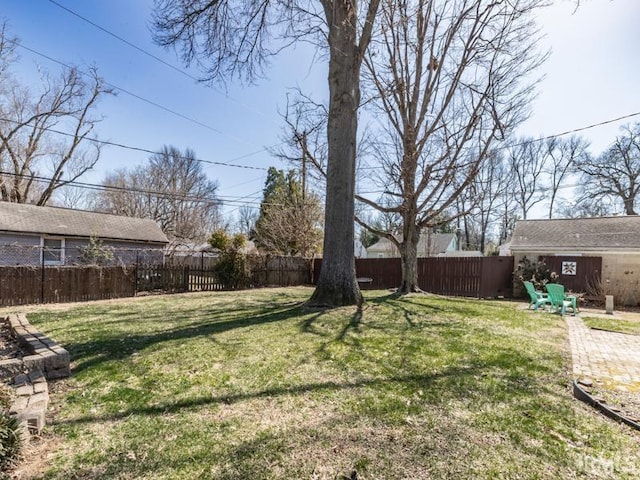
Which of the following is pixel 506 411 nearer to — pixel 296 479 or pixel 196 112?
pixel 296 479

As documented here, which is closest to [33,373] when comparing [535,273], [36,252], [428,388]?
[428,388]

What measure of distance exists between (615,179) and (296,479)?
109 feet

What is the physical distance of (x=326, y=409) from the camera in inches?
111

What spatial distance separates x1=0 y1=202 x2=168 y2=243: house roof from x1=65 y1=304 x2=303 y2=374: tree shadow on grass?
15114 millimetres

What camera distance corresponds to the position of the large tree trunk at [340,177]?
25.1 feet

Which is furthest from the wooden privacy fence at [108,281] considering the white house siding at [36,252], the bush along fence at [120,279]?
the white house siding at [36,252]

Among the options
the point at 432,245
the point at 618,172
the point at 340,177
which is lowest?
the point at 432,245

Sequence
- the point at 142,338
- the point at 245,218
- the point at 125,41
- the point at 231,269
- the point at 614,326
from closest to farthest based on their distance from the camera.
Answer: the point at 142,338
the point at 614,326
the point at 125,41
the point at 231,269
the point at 245,218

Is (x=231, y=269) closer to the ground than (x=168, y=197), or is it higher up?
closer to the ground

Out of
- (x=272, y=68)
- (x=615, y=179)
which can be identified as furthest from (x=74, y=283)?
(x=615, y=179)

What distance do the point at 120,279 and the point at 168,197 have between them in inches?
658

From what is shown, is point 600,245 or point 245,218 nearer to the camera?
point 600,245

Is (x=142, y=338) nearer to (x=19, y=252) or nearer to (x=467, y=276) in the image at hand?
(x=467, y=276)

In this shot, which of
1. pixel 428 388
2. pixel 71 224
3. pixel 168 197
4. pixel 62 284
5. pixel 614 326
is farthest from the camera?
pixel 168 197
